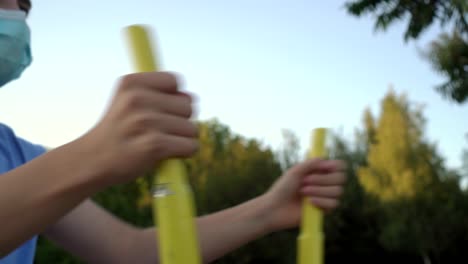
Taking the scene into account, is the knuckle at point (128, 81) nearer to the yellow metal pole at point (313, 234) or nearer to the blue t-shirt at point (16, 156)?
the yellow metal pole at point (313, 234)

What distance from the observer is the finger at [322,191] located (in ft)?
6.00

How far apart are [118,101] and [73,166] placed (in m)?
0.12

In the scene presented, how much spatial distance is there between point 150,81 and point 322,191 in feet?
3.42

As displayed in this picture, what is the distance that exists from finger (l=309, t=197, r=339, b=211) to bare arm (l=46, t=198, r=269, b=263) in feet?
0.71

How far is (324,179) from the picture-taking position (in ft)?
6.21

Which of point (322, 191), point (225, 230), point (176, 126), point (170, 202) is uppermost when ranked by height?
point (176, 126)

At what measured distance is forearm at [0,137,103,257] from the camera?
92cm

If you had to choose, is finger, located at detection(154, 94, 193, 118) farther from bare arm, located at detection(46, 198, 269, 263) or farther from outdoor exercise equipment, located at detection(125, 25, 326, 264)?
bare arm, located at detection(46, 198, 269, 263)

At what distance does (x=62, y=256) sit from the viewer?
982 inches

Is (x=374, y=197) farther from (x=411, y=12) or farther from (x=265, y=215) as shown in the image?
(x=265, y=215)

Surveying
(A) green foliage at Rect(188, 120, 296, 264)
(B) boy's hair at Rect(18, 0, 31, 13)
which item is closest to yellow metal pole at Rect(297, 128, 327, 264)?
(B) boy's hair at Rect(18, 0, 31, 13)

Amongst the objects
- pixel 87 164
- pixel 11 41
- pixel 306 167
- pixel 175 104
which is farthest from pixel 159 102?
pixel 306 167

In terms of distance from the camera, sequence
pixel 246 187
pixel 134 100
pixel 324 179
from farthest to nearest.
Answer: pixel 246 187 → pixel 324 179 → pixel 134 100

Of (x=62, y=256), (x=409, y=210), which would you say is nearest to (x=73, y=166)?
(x=62, y=256)
